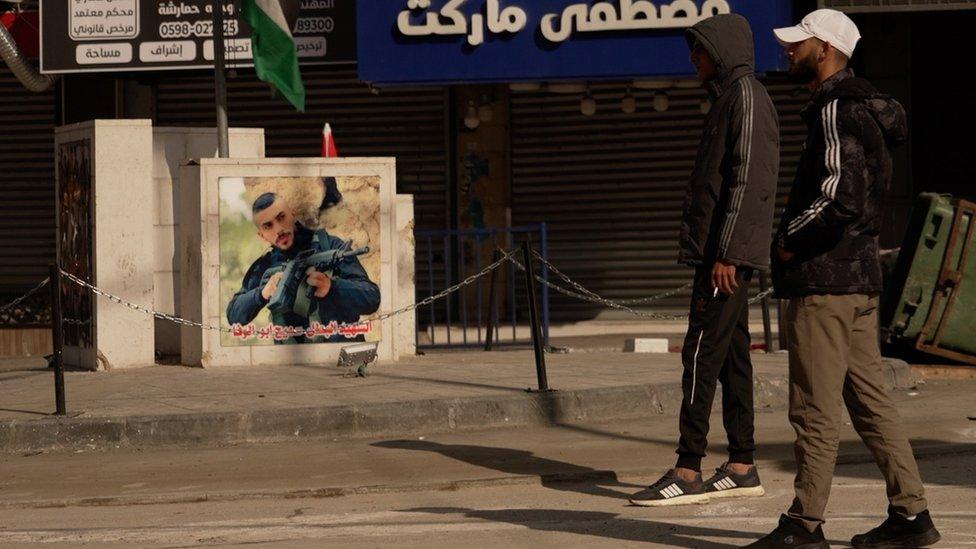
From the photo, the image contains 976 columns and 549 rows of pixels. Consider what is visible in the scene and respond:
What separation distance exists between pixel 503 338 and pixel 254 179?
504 centimetres

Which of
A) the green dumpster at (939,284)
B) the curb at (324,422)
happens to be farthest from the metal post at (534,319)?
the green dumpster at (939,284)

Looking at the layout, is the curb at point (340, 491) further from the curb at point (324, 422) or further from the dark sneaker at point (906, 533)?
the dark sneaker at point (906, 533)

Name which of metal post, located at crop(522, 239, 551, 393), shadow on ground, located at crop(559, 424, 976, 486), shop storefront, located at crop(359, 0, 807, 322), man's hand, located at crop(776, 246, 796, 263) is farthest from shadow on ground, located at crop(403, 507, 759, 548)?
shop storefront, located at crop(359, 0, 807, 322)

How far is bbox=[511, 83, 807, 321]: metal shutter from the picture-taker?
17.7m

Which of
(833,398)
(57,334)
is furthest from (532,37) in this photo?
(833,398)

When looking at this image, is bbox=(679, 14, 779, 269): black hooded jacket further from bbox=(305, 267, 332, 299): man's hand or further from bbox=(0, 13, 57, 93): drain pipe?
bbox=(0, 13, 57, 93): drain pipe

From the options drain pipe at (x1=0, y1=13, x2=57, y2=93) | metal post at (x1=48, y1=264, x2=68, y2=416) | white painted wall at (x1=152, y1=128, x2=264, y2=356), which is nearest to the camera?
metal post at (x1=48, y1=264, x2=68, y2=416)

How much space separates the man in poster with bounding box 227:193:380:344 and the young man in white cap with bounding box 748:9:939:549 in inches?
264

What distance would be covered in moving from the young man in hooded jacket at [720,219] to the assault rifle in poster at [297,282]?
559 centimetres

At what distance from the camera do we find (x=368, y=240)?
1202cm

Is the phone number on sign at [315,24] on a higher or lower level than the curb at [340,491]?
higher

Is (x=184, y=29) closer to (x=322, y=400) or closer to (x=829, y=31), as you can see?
(x=322, y=400)

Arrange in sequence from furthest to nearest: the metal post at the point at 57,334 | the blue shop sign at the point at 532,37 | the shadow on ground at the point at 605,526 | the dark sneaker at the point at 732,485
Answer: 1. the blue shop sign at the point at 532,37
2. the metal post at the point at 57,334
3. the dark sneaker at the point at 732,485
4. the shadow on ground at the point at 605,526

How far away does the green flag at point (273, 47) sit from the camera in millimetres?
12672
